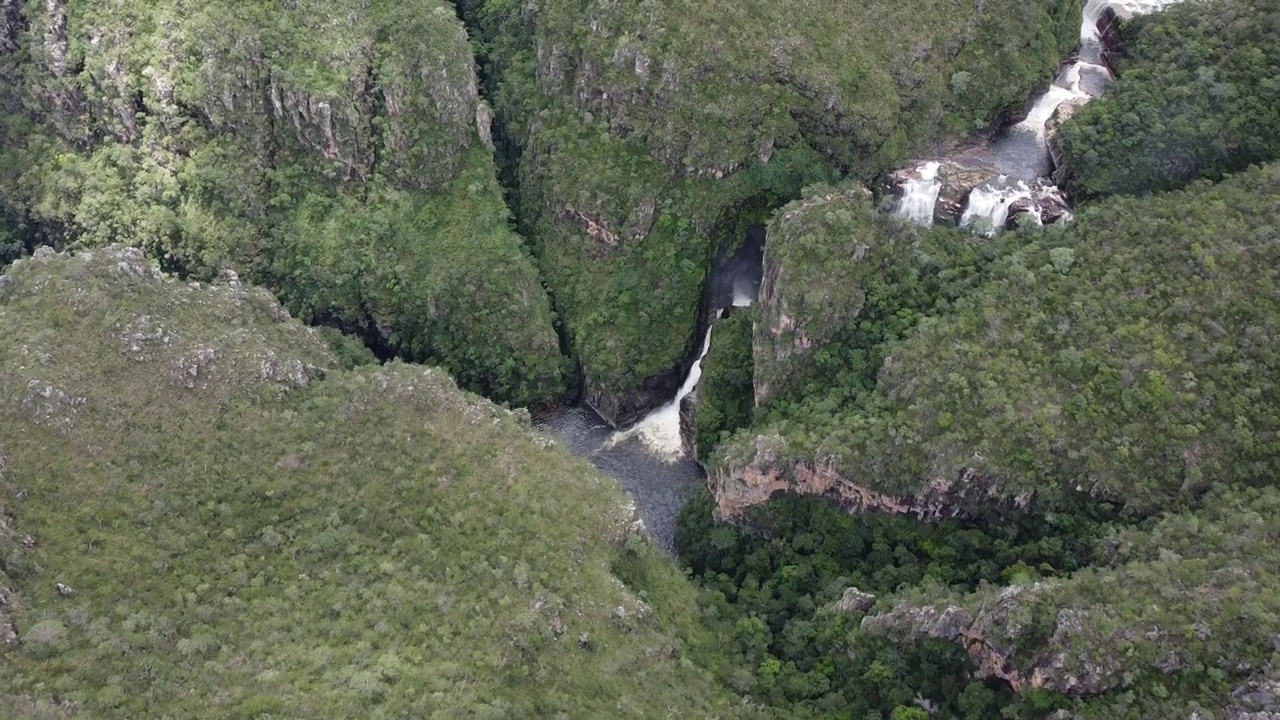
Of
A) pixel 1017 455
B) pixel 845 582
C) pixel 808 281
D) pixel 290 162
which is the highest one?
pixel 290 162

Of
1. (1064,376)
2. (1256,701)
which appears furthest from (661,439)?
(1256,701)

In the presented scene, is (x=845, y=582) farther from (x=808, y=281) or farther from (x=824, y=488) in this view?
(x=808, y=281)

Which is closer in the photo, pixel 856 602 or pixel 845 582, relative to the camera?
pixel 856 602

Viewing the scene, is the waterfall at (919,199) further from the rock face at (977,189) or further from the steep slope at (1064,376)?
the steep slope at (1064,376)

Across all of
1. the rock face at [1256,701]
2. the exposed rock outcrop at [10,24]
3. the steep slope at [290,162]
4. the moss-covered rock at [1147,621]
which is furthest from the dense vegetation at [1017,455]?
the exposed rock outcrop at [10,24]

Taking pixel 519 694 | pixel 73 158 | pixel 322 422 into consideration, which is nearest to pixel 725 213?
pixel 322 422

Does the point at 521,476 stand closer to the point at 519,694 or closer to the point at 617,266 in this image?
the point at 519,694

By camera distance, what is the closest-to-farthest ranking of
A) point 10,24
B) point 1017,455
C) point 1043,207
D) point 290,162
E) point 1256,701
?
1. point 1256,701
2. point 1017,455
3. point 1043,207
4. point 10,24
5. point 290,162

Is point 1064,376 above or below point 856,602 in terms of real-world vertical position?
above
